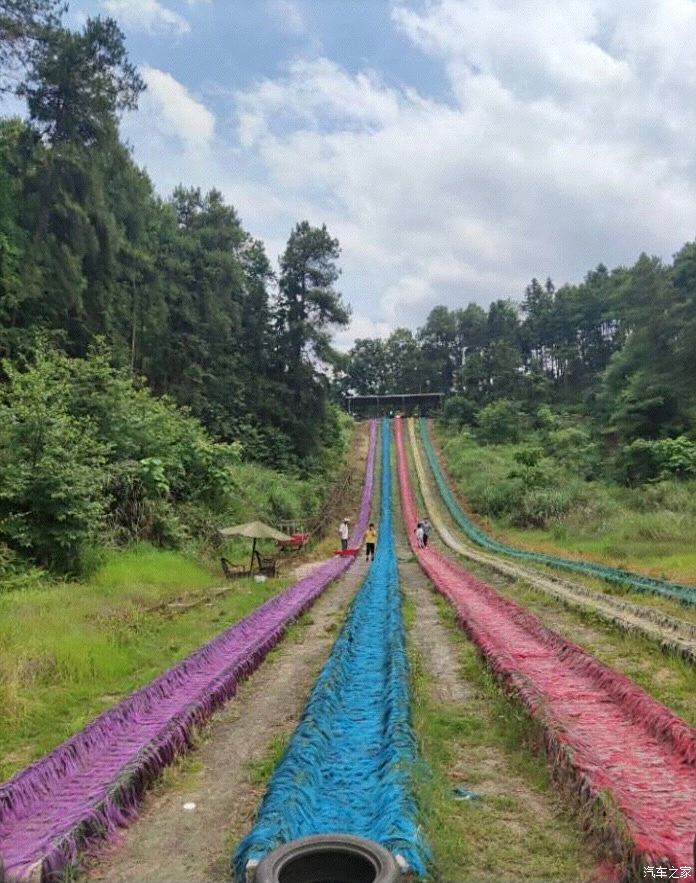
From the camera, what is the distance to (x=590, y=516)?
22250 millimetres

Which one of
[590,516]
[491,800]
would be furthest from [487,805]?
[590,516]

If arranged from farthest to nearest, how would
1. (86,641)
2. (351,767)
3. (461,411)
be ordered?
1. (461,411)
2. (86,641)
3. (351,767)

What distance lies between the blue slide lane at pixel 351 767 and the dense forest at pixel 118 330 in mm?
6262

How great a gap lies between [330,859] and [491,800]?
1415 mm

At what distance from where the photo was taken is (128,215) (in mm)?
25750

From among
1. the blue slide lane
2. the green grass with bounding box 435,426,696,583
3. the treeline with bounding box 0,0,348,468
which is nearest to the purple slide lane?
the blue slide lane

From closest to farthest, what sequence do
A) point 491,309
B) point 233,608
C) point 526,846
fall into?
point 526,846
point 233,608
point 491,309

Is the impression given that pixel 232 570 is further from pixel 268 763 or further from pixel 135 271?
pixel 135 271

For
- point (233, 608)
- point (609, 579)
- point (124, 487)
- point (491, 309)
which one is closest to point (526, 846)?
point (233, 608)

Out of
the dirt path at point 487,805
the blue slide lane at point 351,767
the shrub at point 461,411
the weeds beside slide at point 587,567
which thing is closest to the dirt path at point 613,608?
the weeds beside slide at point 587,567

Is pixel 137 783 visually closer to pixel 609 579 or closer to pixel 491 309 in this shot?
pixel 609 579

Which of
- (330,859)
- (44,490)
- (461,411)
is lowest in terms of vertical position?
(330,859)

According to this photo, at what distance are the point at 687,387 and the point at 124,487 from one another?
2589 cm

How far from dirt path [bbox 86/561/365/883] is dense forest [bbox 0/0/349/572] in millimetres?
→ 5654
